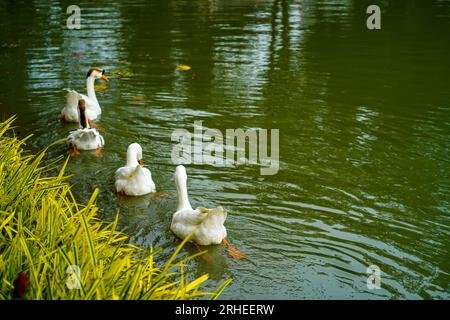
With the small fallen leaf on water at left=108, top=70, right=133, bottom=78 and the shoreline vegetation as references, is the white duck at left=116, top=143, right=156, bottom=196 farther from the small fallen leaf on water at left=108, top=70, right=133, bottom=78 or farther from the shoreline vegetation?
the small fallen leaf on water at left=108, top=70, right=133, bottom=78

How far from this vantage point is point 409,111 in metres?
11.0

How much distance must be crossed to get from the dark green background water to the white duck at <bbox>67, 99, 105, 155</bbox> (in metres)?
0.21

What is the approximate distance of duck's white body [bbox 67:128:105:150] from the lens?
9000mm

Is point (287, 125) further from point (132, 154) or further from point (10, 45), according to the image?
point (10, 45)

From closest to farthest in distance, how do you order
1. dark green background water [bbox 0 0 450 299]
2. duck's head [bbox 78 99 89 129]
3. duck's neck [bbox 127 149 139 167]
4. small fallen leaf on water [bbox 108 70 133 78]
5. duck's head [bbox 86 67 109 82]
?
dark green background water [bbox 0 0 450 299] → duck's neck [bbox 127 149 139 167] → duck's head [bbox 78 99 89 129] → duck's head [bbox 86 67 109 82] → small fallen leaf on water [bbox 108 70 133 78]

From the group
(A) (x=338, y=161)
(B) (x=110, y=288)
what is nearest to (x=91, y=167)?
(A) (x=338, y=161)

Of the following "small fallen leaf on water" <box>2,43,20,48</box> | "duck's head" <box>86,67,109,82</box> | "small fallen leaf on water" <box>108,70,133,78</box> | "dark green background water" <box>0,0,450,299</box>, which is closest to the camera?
"dark green background water" <box>0,0,450,299</box>

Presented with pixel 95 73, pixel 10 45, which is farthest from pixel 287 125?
pixel 10 45

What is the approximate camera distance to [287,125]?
1017cm

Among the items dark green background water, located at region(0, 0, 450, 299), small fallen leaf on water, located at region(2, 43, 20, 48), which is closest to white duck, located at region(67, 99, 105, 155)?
dark green background water, located at region(0, 0, 450, 299)

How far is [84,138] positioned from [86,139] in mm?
41

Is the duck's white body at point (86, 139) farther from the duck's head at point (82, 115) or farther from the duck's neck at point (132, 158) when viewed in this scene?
the duck's neck at point (132, 158)

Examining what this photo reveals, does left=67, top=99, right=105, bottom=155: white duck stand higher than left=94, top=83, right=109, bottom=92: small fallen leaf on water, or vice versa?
left=94, top=83, right=109, bottom=92: small fallen leaf on water

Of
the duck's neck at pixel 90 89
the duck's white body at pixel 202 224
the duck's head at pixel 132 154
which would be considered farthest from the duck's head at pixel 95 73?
the duck's white body at pixel 202 224
